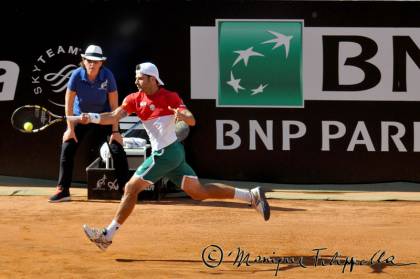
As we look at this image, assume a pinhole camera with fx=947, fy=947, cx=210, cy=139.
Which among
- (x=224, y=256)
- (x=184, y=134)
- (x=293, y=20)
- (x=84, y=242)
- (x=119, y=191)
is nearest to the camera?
(x=224, y=256)

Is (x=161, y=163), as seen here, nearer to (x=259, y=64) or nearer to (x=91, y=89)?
(x=91, y=89)

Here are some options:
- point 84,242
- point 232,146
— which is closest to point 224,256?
point 84,242

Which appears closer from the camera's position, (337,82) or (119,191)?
(119,191)

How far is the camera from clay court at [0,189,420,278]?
6.96 metres

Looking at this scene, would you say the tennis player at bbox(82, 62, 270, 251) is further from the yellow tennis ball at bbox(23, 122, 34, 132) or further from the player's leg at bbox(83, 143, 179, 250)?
the yellow tennis ball at bbox(23, 122, 34, 132)

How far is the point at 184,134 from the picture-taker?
30.0ft

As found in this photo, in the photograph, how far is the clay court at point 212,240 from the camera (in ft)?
22.8

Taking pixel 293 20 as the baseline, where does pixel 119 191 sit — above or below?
below

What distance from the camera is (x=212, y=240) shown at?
8.26 meters

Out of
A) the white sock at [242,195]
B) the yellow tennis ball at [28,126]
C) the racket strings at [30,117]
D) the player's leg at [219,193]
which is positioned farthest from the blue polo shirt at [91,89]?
the white sock at [242,195]

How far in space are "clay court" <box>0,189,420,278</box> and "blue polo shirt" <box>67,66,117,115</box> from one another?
111 cm

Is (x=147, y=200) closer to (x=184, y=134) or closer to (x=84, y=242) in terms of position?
(x=184, y=134)

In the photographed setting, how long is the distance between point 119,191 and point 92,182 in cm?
34

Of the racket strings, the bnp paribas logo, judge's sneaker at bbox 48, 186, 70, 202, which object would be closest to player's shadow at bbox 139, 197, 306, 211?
judge's sneaker at bbox 48, 186, 70, 202
